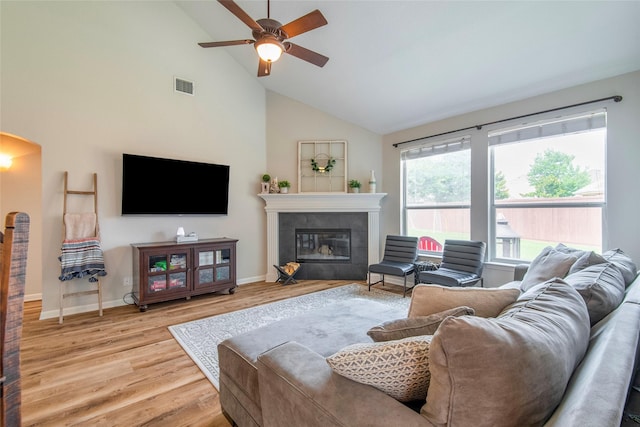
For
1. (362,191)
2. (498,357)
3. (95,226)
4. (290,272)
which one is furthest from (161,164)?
(498,357)

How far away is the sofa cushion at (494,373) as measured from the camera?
661mm

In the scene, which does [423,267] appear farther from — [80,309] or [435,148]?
[80,309]

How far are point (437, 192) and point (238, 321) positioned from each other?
344 cm

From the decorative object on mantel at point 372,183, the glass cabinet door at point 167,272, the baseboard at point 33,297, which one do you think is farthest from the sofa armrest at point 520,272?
the baseboard at point 33,297

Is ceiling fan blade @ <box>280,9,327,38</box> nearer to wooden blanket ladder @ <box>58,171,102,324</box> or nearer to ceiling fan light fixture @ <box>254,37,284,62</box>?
ceiling fan light fixture @ <box>254,37,284,62</box>

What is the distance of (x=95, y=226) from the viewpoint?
3377 mm

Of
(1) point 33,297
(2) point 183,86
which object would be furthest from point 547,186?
(1) point 33,297

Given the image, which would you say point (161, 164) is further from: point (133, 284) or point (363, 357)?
point (363, 357)

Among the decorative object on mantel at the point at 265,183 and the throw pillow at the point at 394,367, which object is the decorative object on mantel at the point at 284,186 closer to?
the decorative object on mantel at the point at 265,183

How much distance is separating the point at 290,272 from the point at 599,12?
4.56 meters

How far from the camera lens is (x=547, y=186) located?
337 centimetres

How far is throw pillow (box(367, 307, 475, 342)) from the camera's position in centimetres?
103

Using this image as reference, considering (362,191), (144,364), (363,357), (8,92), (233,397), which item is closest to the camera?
(363,357)

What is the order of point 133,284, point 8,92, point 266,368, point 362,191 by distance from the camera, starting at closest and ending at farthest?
point 266,368, point 8,92, point 133,284, point 362,191
